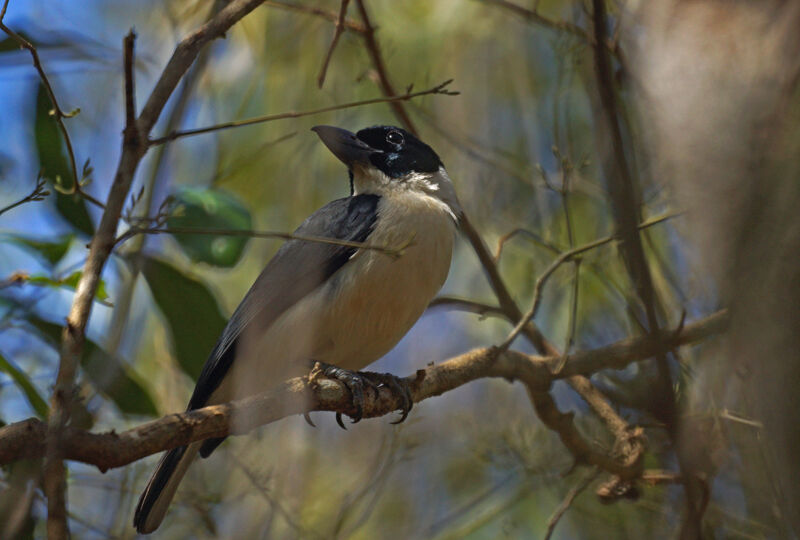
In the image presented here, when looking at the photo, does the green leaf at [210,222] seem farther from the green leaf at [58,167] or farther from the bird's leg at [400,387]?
the bird's leg at [400,387]

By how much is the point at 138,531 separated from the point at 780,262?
269 centimetres

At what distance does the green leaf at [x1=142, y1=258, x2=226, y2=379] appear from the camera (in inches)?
131

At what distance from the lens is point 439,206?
4.03 meters

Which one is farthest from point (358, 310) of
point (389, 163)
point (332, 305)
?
point (389, 163)

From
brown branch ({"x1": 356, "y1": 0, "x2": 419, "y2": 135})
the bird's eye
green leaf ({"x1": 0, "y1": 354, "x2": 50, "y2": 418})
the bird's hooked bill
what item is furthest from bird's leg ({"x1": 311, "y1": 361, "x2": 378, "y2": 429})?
brown branch ({"x1": 356, "y1": 0, "x2": 419, "y2": 135})

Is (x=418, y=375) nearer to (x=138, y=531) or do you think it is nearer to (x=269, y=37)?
(x=138, y=531)

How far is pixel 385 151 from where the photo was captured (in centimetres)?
439

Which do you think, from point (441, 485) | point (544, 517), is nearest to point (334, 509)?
point (441, 485)

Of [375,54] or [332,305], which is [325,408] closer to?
[332,305]

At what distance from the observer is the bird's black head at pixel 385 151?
429cm

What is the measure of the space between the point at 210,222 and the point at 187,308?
370mm

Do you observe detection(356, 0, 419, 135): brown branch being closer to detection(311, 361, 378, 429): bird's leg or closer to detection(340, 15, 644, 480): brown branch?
detection(340, 15, 644, 480): brown branch

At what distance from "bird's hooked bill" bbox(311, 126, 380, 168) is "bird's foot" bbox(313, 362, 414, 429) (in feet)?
3.59

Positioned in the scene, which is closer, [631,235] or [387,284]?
[631,235]
